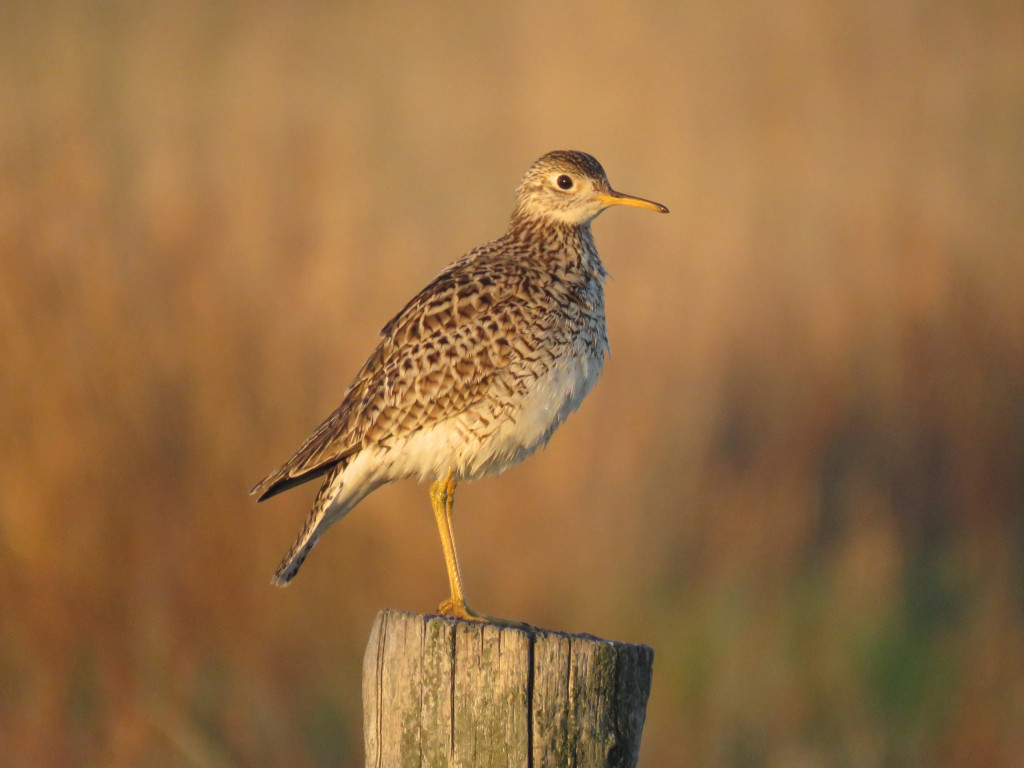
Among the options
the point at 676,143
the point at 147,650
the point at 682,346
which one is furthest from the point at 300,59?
the point at 147,650

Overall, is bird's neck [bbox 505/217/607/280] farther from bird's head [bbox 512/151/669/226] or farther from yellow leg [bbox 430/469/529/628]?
yellow leg [bbox 430/469/529/628]

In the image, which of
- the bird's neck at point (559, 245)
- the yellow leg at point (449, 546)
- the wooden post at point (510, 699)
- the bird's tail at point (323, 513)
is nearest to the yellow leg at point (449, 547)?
the yellow leg at point (449, 546)

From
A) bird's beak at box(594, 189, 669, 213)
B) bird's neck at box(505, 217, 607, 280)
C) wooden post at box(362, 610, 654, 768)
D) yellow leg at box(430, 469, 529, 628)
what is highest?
bird's beak at box(594, 189, 669, 213)

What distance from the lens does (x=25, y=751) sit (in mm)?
6805

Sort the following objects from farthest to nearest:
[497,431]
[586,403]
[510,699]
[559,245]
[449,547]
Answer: [586,403]
[559,245]
[449,547]
[497,431]
[510,699]

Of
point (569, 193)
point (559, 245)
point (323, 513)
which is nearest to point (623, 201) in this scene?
point (569, 193)

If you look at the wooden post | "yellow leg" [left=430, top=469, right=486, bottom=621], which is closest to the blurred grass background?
"yellow leg" [left=430, top=469, right=486, bottom=621]

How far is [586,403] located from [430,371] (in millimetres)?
3490

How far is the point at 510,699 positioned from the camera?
367 cm

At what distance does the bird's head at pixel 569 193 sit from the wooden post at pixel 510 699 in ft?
8.76

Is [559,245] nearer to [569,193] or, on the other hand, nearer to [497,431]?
[569,193]

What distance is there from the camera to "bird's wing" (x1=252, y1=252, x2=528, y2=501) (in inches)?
203

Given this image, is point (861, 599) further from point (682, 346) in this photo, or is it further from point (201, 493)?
point (201, 493)

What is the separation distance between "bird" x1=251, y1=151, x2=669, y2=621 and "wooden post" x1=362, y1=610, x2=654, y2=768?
130cm
